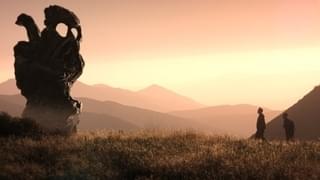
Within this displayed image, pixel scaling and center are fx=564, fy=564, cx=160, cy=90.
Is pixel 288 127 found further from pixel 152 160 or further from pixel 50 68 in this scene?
pixel 152 160

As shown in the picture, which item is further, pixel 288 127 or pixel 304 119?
pixel 304 119

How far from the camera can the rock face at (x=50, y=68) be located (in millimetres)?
27219

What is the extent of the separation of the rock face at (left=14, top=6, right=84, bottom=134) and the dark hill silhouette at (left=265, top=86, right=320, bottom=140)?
95.4m

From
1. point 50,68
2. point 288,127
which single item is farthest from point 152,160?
point 288,127

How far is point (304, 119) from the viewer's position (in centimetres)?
13450

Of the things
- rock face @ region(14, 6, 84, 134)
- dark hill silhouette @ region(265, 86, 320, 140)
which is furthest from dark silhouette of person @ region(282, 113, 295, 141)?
dark hill silhouette @ region(265, 86, 320, 140)

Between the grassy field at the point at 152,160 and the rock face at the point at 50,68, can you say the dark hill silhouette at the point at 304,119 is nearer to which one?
the rock face at the point at 50,68

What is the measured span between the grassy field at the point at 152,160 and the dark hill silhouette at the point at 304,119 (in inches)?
3943

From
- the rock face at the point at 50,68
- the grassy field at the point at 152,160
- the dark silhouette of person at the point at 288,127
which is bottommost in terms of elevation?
the grassy field at the point at 152,160

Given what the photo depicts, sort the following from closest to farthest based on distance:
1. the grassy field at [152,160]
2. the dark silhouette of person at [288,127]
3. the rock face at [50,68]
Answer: the grassy field at [152,160] < the rock face at [50,68] < the dark silhouette of person at [288,127]

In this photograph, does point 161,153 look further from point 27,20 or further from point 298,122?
point 298,122

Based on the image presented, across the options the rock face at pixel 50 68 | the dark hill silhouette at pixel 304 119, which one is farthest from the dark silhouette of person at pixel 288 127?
the dark hill silhouette at pixel 304 119

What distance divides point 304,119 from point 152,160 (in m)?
122

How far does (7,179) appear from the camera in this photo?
15.1 m
